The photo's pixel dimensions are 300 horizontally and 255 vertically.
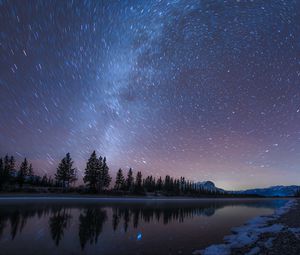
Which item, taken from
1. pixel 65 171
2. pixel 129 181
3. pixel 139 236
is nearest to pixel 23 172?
pixel 65 171

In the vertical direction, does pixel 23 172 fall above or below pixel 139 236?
above

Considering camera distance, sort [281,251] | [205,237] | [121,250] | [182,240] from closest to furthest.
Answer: [281,251]
[121,250]
[182,240]
[205,237]

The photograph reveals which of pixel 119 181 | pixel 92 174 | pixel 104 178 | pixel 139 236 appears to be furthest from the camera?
pixel 119 181

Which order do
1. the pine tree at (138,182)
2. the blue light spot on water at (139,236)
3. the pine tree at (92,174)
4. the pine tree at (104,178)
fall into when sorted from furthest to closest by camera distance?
1. the pine tree at (138,182)
2. the pine tree at (104,178)
3. the pine tree at (92,174)
4. the blue light spot on water at (139,236)

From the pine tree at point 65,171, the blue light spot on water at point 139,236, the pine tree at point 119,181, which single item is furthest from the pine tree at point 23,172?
the blue light spot on water at point 139,236

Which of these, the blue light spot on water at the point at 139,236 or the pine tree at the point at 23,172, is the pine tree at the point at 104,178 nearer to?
the pine tree at the point at 23,172

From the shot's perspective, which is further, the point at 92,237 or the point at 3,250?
the point at 92,237

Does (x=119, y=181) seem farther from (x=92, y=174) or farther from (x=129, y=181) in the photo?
(x=92, y=174)

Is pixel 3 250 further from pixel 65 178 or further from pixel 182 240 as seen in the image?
pixel 65 178

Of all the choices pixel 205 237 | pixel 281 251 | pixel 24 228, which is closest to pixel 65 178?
pixel 24 228

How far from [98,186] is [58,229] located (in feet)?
264

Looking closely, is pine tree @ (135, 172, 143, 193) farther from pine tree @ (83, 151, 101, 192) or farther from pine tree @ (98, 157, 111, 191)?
pine tree @ (83, 151, 101, 192)

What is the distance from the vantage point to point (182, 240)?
16.6m

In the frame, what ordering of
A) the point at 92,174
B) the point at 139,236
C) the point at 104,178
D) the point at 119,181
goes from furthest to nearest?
the point at 119,181
the point at 104,178
the point at 92,174
the point at 139,236
